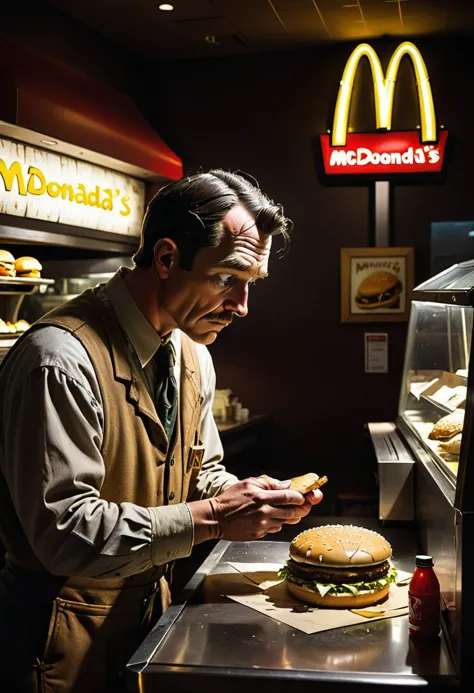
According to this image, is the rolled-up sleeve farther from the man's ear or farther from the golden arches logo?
the golden arches logo

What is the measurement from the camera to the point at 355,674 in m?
1.54

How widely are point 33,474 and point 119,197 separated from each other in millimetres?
3837

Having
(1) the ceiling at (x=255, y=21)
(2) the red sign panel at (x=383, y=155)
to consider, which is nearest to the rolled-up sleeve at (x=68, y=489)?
(1) the ceiling at (x=255, y=21)

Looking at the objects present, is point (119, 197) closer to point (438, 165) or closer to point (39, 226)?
point (39, 226)

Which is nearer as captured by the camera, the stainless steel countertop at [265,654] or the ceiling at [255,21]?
the stainless steel countertop at [265,654]

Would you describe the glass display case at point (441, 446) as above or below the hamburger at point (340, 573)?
above

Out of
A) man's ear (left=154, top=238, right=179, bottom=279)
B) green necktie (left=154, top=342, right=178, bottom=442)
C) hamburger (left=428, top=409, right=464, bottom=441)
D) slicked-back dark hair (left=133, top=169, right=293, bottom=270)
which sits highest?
slicked-back dark hair (left=133, top=169, right=293, bottom=270)

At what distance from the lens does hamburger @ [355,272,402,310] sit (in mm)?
5703

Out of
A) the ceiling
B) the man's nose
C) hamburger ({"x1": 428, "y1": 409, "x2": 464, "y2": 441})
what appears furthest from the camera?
A: the ceiling

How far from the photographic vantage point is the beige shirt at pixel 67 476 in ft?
5.38

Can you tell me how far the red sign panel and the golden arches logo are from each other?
9.2 inches

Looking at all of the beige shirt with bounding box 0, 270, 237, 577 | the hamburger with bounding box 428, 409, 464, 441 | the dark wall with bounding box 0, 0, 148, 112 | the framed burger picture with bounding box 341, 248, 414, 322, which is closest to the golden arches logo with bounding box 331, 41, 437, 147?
the framed burger picture with bounding box 341, 248, 414, 322

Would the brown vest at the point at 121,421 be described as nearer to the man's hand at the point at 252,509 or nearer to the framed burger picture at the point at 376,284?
the man's hand at the point at 252,509

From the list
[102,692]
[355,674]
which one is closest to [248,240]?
[355,674]
